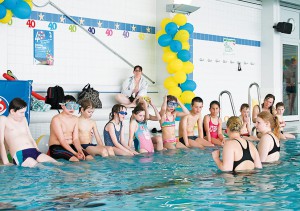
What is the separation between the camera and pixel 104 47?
38.4 feet

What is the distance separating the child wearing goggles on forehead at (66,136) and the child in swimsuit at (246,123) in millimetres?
4213

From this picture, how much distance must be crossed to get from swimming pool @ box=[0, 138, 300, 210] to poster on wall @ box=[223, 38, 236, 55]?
7.79 m

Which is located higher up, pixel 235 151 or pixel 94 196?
pixel 235 151

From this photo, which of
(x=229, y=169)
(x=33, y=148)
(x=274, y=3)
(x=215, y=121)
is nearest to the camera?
(x=229, y=169)

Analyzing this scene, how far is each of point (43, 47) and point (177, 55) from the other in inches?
130

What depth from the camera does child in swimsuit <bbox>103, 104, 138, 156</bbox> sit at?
8.08 meters

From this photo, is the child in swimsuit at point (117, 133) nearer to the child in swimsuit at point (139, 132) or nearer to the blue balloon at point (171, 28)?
the child in swimsuit at point (139, 132)

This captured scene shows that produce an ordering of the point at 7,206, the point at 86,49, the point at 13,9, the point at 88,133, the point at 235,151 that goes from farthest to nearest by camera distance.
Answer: the point at 86,49
the point at 13,9
the point at 88,133
the point at 235,151
the point at 7,206

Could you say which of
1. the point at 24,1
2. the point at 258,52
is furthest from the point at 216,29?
the point at 24,1

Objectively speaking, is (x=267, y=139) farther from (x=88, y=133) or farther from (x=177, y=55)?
(x=177, y=55)

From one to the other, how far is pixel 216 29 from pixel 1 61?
698 cm

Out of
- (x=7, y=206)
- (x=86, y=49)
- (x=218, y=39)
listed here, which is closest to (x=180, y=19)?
(x=86, y=49)

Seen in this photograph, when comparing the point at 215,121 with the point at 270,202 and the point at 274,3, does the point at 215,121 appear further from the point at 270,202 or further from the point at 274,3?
the point at 274,3

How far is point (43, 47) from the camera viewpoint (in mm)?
10555
